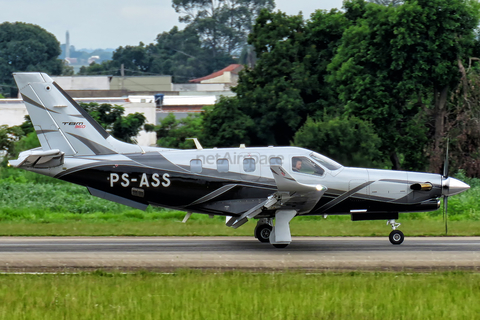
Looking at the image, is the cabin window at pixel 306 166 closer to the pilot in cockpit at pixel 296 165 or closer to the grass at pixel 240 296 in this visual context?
the pilot in cockpit at pixel 296 165

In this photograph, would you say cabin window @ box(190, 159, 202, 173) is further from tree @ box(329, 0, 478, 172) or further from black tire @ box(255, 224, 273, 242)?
tree @ box(329, 0, 478, 172)

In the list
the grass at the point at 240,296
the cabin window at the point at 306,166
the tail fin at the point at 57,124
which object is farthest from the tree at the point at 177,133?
the grass at the point at 240,296

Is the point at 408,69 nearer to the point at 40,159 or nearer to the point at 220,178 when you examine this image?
the point at 220,178

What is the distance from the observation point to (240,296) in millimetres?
11016

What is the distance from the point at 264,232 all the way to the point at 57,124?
19.8ft

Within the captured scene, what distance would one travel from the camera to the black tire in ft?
59.4

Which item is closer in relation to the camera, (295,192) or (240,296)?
(240,296)

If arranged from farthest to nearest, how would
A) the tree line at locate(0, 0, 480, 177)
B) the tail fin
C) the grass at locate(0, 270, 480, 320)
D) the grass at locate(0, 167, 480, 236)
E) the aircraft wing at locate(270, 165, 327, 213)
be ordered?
the tree line at locate(0, 0, 480, 177) → the grass at locate(0, 167, 480, 236) → the tail fin → the aircraft wing at locate(270, 165, 327, 213) → the grass at locate(0, 270, 480, 320)

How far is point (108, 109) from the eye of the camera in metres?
43.5

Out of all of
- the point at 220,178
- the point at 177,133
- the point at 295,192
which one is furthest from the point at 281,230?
the point at 177,133

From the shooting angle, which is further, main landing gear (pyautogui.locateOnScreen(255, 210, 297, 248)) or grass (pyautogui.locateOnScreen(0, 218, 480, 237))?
grass (pyautogui.locateOnScreen(0, 218, 480, 237))

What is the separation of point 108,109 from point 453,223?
25890 millimetres

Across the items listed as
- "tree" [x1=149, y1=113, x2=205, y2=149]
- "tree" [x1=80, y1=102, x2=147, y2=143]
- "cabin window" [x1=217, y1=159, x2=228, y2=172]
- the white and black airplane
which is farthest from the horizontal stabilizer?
"tree" [x1=80, y1=102, x2=147, y2=143]

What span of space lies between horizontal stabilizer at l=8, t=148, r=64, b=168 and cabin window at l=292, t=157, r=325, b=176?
583 centimetres
